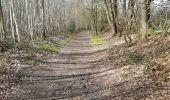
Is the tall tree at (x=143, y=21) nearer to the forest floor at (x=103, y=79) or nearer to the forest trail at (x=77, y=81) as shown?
the forest floor at (x=103, y=79)

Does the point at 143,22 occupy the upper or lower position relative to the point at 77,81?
upper

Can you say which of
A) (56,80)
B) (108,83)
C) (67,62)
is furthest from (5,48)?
(108,83)

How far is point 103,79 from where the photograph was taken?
46.7 ft

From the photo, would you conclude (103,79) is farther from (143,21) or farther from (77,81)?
(143,21)

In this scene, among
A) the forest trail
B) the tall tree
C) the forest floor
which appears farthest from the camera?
the tall tree

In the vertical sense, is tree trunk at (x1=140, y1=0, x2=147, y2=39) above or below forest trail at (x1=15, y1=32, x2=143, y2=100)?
above

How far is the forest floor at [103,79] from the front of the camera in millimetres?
11188

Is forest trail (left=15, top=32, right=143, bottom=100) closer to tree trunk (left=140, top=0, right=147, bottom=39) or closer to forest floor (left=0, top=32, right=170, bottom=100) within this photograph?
forest floor (left=0, top=32, right=170, bottom=100)

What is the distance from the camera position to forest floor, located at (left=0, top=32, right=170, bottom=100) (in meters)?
11.2

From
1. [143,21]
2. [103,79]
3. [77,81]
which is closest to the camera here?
[77,81]

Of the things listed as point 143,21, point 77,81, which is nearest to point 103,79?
point 77,81

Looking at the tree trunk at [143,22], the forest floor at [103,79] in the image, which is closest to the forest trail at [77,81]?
the forest floor at [103,79]

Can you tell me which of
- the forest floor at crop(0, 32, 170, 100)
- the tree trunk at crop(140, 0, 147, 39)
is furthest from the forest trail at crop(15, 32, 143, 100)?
the tree trunk at crop(140, 0, 147, 39)

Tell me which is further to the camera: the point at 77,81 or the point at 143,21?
the point at 143,21
